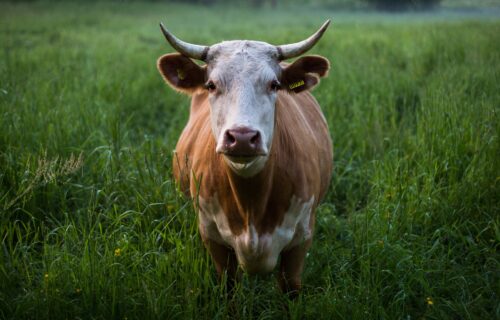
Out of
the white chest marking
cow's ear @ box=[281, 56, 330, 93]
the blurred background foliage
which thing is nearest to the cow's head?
cow's ear @ box=[281, 56, 330, 93]

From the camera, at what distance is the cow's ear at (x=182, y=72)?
2.92 metres

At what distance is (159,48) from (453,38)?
518cm

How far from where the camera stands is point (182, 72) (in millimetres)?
3002

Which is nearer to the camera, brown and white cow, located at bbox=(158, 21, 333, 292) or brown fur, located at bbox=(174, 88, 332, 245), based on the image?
brown and white cow, located at bbox=(158, 21, 333, 292)

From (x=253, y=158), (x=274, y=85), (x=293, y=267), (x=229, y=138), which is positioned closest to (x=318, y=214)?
(x=293, y=267)

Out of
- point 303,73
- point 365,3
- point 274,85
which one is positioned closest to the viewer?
point 274,85

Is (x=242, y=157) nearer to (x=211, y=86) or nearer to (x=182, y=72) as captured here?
(x=211, y=86)

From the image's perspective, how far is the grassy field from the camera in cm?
273

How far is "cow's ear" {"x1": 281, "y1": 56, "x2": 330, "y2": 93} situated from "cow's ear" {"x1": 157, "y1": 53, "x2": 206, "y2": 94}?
0.48 metres

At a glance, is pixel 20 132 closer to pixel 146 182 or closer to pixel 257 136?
pixel 146 182

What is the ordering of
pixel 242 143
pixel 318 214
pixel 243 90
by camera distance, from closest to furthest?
pixel 242 143
pixel 243 90
pixel 318 214

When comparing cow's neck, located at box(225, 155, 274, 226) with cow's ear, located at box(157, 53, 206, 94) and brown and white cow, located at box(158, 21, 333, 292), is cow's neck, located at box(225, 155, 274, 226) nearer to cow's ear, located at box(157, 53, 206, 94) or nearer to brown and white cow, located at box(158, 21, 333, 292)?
Answer: brown and white cow, located at box(158, 21, 333, 292)

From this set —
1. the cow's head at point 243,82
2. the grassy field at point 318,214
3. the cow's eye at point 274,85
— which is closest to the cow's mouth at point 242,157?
the cow's head at point 243,82

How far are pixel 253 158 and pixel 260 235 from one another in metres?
0.58
